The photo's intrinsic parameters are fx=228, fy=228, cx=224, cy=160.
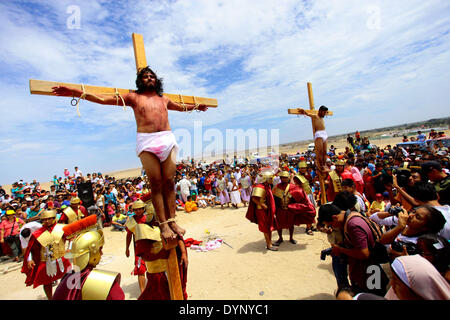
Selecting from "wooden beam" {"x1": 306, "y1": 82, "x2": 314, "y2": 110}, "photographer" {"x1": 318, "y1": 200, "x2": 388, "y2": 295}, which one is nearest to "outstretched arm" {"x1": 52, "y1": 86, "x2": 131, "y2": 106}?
"photographer" {"x1": 318, "y1": 200, "x2": 388, "y2": 295}

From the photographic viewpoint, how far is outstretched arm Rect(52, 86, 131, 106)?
2.43m

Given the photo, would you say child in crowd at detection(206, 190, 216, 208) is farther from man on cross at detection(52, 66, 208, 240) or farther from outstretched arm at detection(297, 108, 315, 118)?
man on cross at detection(52, 66, 208, 240)

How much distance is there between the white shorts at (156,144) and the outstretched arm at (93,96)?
0.48 m

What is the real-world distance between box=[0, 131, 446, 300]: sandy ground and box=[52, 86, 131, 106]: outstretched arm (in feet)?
12.7

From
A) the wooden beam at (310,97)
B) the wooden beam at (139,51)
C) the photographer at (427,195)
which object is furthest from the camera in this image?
the wooden beam at (310,97)

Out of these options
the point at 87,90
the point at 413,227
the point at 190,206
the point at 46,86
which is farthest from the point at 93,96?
the point at 190,206

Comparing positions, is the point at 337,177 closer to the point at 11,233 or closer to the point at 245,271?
the point at 245,271

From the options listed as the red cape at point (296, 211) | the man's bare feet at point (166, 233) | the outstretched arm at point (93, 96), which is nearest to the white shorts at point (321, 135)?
the red cape at point (296, 211)

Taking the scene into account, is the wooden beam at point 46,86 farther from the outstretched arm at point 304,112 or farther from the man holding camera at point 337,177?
the man holding camera at point 337,177

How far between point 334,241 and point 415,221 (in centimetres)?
102

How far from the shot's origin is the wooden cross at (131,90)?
2.36 meters

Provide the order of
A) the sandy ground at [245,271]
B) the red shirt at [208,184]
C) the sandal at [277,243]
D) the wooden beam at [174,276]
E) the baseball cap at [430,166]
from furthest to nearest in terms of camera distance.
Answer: the red shirt at [208,184], the sandal at [277,243], the sandy ground at [245,271], the baseball cap at [430,166], the wooden beam at [174,276]
